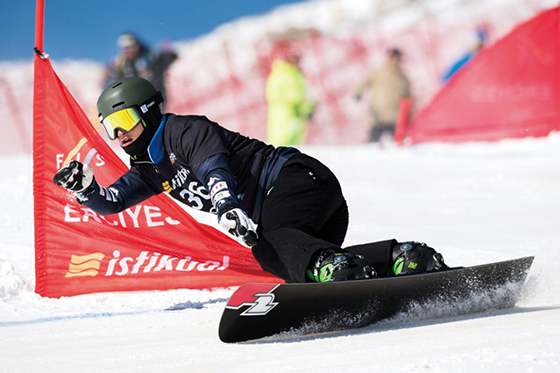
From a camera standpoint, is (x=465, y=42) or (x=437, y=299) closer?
(x=437, y=299)

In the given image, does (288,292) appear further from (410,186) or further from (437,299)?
(410,186)

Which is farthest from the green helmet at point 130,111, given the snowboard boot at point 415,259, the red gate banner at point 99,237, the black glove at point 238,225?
the snowboard boot at point 415,259

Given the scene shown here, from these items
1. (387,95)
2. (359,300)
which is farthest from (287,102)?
(359,300)

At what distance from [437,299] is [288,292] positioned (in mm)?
696

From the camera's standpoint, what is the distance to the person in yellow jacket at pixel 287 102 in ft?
41.8

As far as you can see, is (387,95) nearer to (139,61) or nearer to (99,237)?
(139,61)

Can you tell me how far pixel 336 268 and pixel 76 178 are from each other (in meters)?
1.41

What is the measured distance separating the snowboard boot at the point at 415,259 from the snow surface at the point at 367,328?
24cm

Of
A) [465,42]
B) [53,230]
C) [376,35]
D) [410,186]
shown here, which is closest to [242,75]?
[376,35]

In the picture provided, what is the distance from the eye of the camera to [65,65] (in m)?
16.0

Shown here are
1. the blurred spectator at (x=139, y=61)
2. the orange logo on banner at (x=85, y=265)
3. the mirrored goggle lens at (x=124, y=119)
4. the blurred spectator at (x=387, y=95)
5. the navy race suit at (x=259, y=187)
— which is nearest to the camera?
the navy race suit at (x=259, y=187)

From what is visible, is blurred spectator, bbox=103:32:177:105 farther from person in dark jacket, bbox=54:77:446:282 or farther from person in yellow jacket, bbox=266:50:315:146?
person in dark jacket, bbox=54:77:446:282

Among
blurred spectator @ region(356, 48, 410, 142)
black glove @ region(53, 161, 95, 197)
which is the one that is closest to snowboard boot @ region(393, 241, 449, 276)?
black glove @ region(53, 161, 95, 197)

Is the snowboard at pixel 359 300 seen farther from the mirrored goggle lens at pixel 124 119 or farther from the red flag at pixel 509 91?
the red flag at pixel 509 91
